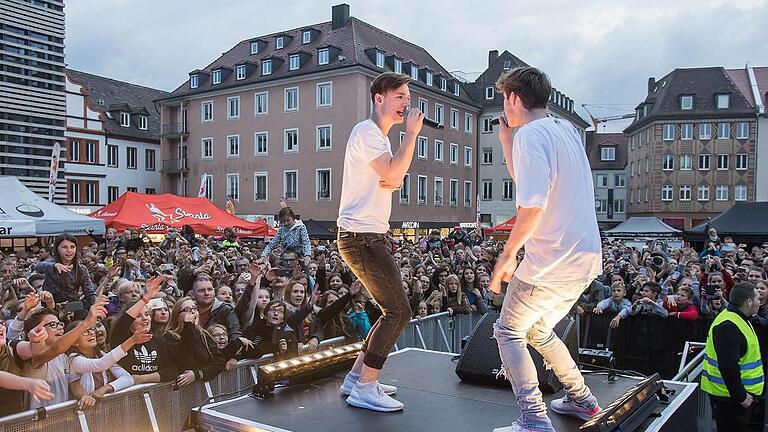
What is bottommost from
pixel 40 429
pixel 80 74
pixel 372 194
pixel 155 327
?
pixel 40 429

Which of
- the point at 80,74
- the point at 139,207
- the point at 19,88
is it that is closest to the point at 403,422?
the point at 139,207

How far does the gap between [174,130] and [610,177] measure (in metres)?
35.0

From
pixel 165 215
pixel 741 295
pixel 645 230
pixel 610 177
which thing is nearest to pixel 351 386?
pixel 741 295

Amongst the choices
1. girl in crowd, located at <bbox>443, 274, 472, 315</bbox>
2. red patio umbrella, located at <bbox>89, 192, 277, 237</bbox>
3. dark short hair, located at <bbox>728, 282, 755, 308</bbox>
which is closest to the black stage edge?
dark short hair, located at <bbox>728, 282, 755, 308</bbox>

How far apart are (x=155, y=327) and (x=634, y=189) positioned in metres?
49.7

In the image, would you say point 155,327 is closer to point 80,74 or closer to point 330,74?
point 330,74

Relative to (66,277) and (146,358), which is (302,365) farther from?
(66,277)

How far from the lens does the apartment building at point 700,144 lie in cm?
4288

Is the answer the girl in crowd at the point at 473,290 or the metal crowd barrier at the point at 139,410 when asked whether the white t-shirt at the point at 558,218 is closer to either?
the metal crowd barrier at the point at 139,410

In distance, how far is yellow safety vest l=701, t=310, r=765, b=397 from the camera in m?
5.04

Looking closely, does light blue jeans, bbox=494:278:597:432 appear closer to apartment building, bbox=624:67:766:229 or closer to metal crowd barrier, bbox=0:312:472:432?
metal crowd barrier, bbox=0:312:472:432

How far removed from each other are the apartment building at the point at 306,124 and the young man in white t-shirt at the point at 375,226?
92.5 feet

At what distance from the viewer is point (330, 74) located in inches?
1273

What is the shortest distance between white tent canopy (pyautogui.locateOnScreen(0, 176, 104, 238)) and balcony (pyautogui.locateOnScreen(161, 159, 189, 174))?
85.4ft
